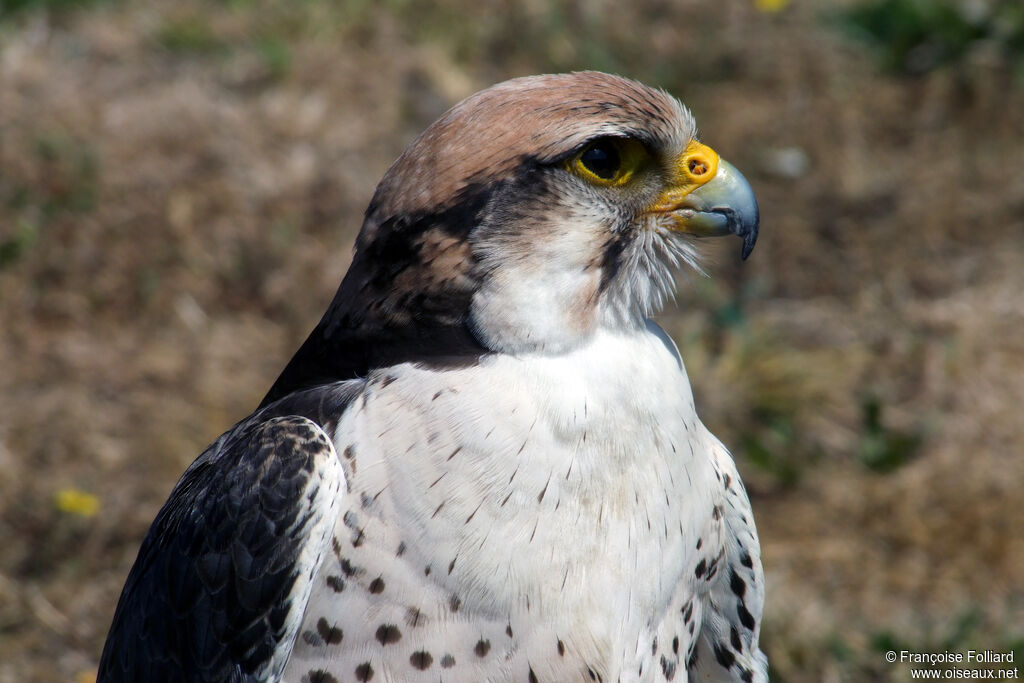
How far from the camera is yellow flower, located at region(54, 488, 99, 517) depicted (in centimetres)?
445

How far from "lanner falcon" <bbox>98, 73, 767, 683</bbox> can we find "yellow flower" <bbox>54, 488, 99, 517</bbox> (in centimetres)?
211

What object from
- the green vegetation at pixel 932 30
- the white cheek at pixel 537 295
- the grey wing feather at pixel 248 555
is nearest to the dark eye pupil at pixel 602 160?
the white cheek at pixel 537 295

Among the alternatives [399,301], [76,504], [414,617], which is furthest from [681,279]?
[76,504]

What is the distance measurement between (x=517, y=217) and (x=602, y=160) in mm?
241

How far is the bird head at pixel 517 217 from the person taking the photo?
2379 millimetres

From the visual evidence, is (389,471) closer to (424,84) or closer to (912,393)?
(912,393)

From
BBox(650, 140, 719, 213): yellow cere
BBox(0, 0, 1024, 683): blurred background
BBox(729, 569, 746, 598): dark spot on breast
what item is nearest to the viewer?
BBox(650, 140, 719, 213): yellow cere

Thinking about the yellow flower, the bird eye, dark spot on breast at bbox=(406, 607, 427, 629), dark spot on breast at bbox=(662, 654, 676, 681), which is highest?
the bird eye

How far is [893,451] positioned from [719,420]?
68 centimetres

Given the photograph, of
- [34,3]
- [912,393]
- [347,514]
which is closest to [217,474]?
[347,514]

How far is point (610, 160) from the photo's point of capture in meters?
2.51

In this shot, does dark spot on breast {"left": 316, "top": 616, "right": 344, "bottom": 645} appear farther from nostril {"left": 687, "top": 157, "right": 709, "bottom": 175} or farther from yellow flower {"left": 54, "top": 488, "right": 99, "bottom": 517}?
yellow flower {"left": 54, "top": 488, "right": 99, "bottom": 517}

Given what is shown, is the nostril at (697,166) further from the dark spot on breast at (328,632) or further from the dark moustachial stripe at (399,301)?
the dark spot on breast at (328,632)

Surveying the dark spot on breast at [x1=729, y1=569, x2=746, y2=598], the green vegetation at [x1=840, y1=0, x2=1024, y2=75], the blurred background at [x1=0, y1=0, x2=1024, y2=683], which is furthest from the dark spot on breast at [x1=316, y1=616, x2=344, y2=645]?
the green vegetation at [x1=840, y1=0, x2=1024, y2=75]
